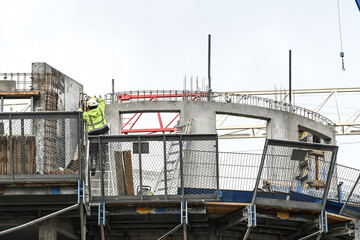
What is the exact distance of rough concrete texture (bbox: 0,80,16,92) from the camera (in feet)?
120

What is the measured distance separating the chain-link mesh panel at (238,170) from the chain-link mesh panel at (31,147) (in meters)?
5.59

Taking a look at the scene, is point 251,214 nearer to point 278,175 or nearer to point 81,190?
point 278,175

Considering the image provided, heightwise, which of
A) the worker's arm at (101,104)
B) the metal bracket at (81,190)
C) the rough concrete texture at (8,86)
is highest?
the rough concrete texture at (8,86)

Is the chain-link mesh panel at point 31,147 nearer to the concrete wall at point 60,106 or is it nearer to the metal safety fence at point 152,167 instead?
the concrete wall at point 60,106

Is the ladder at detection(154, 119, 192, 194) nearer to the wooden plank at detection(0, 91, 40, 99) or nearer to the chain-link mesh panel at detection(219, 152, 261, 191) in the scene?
the chain-link mesh panel at detection(219, 152, 261, 191)

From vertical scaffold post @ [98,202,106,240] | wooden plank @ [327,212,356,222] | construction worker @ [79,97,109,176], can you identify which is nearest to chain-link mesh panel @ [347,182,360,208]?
wooden plank @ [327,212,356,222]

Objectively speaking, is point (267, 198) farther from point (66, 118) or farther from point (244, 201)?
point (66, 118)

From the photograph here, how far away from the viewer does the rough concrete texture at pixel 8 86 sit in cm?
3659

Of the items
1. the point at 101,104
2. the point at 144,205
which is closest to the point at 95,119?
the point at 101,104

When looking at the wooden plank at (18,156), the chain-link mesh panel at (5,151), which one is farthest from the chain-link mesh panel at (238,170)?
the chain-link mesh panel at (5,151)

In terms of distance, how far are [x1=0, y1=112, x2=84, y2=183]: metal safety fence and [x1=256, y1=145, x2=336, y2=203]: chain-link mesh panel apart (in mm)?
6689

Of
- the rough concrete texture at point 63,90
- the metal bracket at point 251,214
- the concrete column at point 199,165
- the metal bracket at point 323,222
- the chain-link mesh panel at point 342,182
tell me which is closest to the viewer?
the concrete column at point 199,165

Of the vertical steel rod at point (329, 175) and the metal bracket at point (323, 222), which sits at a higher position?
the vertical steel rod at point (329, 175)

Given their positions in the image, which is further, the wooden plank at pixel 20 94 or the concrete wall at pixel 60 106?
the wooden plank at pixel 20 94
